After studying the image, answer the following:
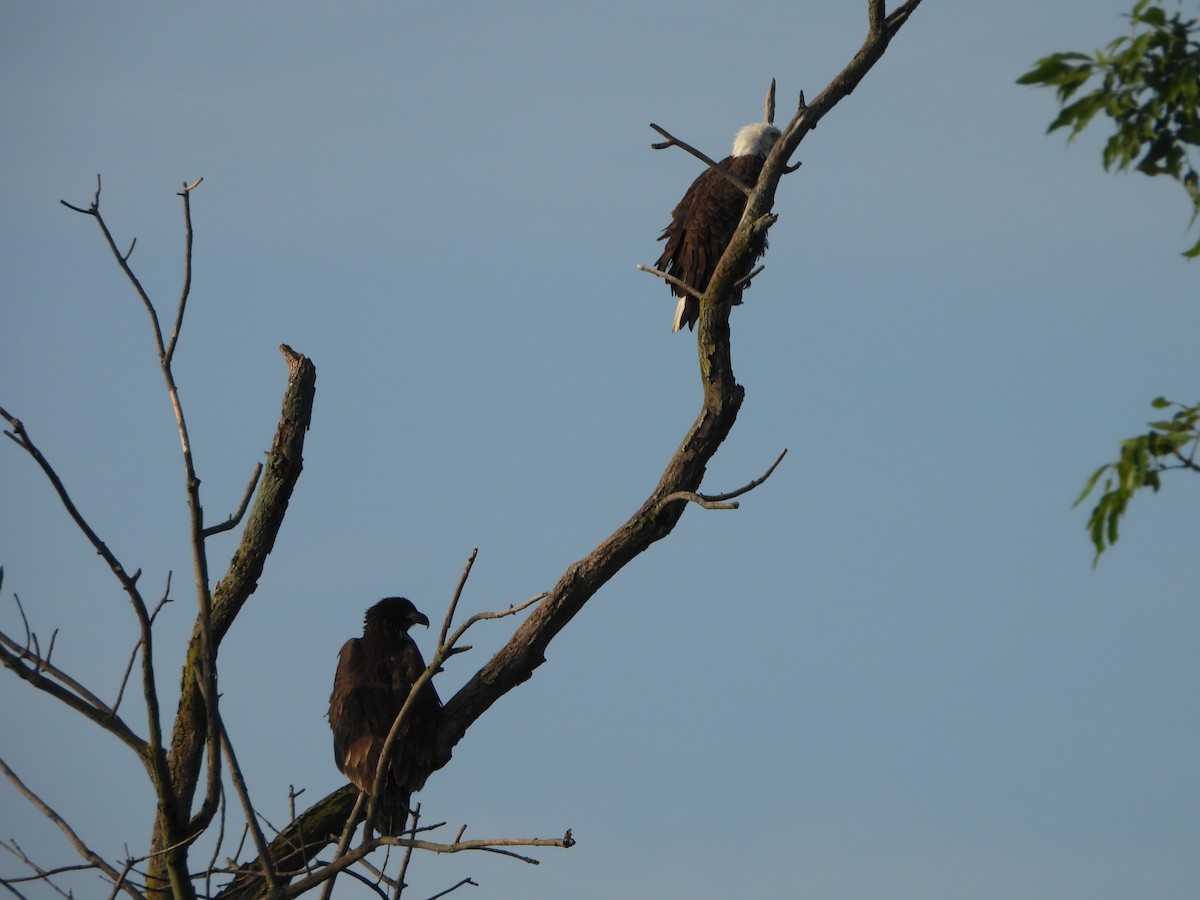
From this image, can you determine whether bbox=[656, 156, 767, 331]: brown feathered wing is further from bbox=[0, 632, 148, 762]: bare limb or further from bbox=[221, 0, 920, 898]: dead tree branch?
bbox=[0, 632, 148, 762]: bare limb

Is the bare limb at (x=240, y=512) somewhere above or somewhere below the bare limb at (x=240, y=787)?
above

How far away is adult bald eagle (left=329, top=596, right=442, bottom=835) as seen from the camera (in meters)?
6.09

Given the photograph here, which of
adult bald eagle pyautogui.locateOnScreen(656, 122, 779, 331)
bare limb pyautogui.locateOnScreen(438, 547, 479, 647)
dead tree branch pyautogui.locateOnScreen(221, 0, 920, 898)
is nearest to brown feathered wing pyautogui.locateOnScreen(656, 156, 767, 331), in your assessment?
adult bald eagle pyautogui.locateOnScreen(656, 122, 779, 331)

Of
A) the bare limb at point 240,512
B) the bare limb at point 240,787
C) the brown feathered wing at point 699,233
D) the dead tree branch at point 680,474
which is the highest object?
the brown feathered wing at point 699,233

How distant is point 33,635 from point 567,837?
1.64 meters

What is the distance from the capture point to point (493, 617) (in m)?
4.41

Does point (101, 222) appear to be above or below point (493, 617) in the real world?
above

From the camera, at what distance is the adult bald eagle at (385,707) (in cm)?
609

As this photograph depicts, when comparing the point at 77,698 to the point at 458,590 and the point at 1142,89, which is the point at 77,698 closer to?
the point at 458,590

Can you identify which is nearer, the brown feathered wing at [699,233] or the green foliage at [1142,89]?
the green foliage at [1142,89]

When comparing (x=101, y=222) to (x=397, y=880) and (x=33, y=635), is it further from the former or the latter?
(x=397, y=880)

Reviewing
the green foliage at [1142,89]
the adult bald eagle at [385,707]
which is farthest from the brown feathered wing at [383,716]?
the green foliage at [1142,89]

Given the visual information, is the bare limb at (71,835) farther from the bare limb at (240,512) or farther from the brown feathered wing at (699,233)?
the brown feathered wing at (699,233)

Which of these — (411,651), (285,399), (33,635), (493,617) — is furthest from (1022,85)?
(411,651)
